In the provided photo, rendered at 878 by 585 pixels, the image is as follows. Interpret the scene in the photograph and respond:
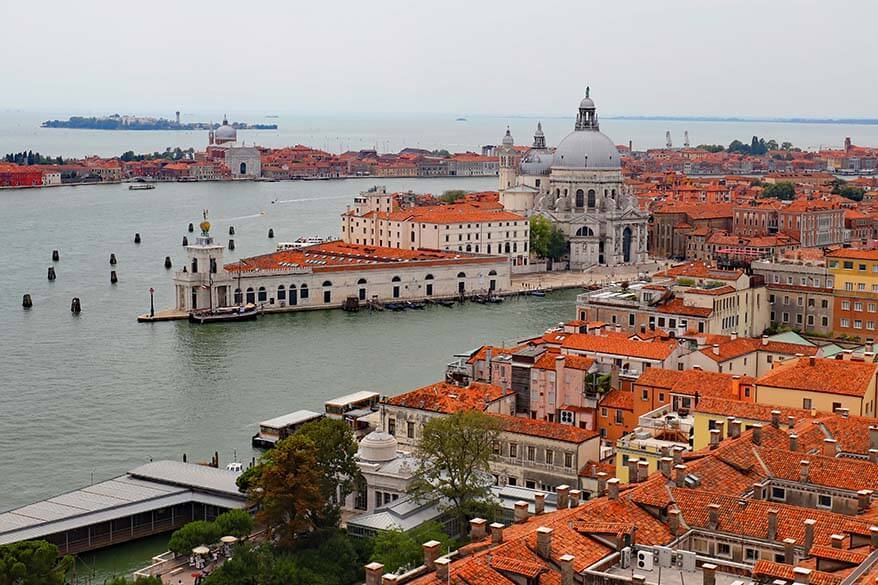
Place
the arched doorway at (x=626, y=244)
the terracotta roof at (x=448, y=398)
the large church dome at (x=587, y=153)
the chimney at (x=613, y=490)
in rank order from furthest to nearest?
the large church dome at (x=587, y=153) → the arched doorway at (x=626, y=244) → the terracotta roof at (x=448, y=398) → the chimney at (x=613, y=490)

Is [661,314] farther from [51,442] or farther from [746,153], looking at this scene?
[746,153]

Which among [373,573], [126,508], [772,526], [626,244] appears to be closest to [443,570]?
[373,573]

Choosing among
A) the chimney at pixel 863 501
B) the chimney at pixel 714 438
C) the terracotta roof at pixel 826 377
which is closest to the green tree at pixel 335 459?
the chimney at pixel 714 438

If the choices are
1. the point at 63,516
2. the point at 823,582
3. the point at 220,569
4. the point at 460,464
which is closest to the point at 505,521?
the point at 460,464

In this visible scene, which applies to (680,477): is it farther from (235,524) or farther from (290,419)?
(290,419)

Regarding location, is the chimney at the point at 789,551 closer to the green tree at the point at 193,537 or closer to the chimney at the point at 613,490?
the chimney at the point at 613,490
